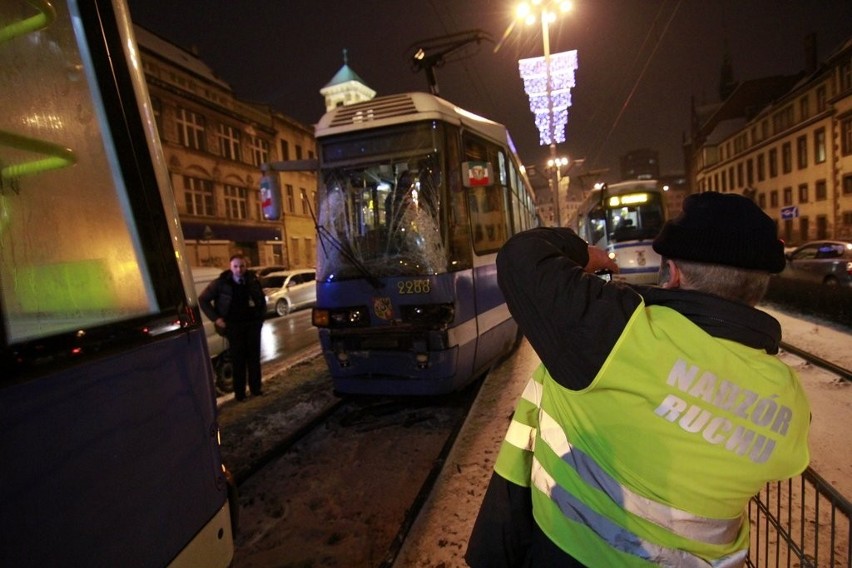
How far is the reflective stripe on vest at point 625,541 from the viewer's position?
3.90 ft

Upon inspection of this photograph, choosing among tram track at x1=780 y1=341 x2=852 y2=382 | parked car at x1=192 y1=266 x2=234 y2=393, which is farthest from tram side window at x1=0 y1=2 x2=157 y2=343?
tram track at x1=780 y1=341 x2=852 y2=382

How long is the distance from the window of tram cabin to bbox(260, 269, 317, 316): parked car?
10765 mm

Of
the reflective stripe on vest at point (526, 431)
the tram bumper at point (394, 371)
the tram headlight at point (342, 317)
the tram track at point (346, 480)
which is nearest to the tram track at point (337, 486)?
the tram track at point (346, 480)

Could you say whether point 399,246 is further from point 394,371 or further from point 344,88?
point 344,88

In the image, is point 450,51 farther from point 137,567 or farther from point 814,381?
point 137,567

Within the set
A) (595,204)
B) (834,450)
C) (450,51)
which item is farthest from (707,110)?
(834,450)

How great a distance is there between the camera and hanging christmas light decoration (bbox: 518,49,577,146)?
16625mm

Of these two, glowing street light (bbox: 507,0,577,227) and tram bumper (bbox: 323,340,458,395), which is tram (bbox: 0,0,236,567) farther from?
glowing street light (bbox: 507,0,577,227)

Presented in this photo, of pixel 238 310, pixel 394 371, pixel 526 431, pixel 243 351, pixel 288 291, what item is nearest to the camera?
pixel 526 431

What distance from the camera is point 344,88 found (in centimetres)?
5722

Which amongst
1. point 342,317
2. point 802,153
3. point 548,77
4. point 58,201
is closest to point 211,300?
point 342,317

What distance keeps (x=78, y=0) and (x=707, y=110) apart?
3445 inches

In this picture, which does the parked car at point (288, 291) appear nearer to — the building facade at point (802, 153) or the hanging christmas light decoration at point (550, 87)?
the hanging christmas light decoration at point (550, 87)

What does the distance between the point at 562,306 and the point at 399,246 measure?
412cm
